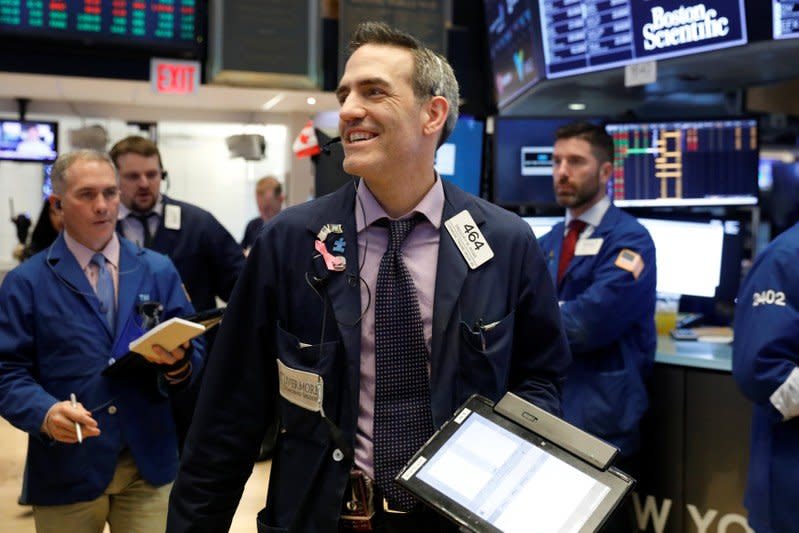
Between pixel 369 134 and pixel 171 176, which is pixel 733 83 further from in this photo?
pixel 171 176

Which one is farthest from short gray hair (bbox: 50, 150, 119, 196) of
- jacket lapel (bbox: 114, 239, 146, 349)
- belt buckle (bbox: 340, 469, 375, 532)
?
belt buckle (bbox: 340, 469, 375, 532)

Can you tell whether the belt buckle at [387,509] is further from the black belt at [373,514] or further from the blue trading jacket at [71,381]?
the blue trading jacket at [71,381]

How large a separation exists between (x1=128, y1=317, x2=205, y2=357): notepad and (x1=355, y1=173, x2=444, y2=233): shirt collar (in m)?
0.73

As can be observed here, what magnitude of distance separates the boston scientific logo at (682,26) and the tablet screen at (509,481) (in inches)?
108

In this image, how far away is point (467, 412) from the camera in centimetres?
159

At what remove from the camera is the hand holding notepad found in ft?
7.59

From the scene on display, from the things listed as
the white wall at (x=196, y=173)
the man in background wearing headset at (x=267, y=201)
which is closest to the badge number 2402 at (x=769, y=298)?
the man in background wearing headset at (x=267, y=201)

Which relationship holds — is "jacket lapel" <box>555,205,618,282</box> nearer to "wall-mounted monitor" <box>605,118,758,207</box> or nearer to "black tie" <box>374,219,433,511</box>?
"wall-mounted monitor" <box>605,118,758,207</box>

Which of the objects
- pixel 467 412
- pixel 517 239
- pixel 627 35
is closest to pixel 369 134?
pixel 517 239

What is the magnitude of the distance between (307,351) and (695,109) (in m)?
4.45

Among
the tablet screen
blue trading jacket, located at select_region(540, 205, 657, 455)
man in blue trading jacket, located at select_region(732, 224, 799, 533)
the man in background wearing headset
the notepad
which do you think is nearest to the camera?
the tablet screen

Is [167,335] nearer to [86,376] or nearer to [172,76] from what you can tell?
[86,376]

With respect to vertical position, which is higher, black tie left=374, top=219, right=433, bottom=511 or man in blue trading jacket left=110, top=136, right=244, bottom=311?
man in blue trading jacket left=110, top=136, right=244, bottom=311

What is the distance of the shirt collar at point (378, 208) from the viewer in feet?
5.88
